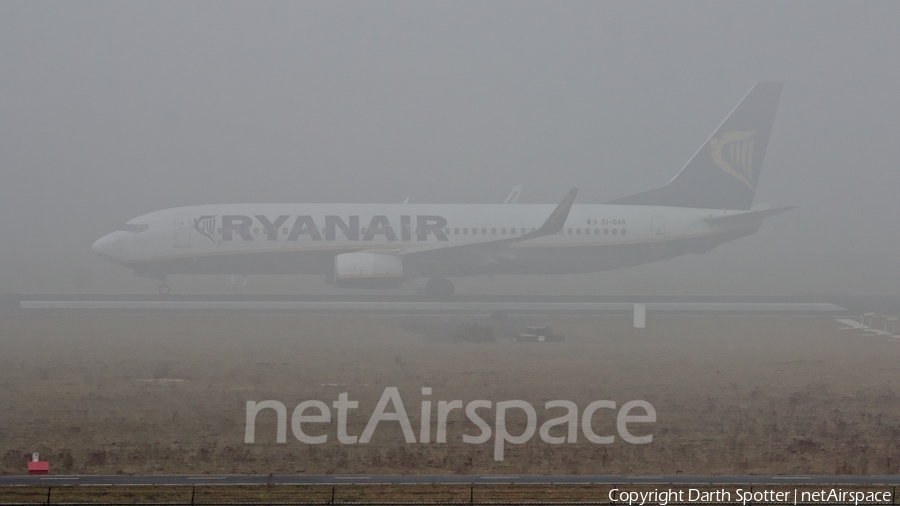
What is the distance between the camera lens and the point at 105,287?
56.0 m

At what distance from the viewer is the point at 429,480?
15.3 meters

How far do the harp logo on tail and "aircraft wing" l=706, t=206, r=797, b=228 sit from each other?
390 centimetres

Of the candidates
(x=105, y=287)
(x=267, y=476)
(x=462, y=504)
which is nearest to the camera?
(x=462, y=504)

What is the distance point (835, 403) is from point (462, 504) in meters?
12.6

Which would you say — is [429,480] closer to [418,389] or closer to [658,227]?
[418,389]

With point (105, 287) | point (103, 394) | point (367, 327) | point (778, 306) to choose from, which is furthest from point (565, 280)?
point (103, 394)

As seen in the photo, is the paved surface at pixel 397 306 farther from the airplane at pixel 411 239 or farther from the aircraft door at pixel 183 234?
the aircraft door at pixel 183 234

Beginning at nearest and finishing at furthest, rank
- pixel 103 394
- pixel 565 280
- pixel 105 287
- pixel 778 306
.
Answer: pixel 103 394 → pixel 778 306 → pixel 105 287 → pixel 565 280

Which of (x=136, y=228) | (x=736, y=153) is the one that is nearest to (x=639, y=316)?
(x=736, y=153)

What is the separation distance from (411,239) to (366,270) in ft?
13.5

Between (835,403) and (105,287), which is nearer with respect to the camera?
(835,403)

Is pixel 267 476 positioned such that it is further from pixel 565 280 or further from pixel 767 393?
pixel 565 280

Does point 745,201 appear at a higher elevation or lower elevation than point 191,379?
higher

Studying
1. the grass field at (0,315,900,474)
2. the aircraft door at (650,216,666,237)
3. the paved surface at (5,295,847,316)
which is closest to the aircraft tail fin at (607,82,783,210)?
the aircraft door at (650,216,666,237)
